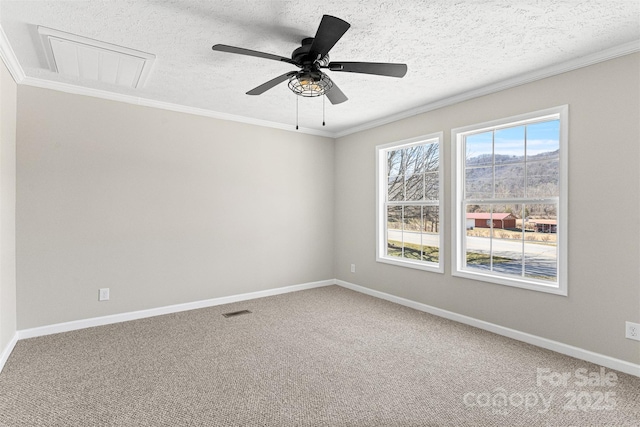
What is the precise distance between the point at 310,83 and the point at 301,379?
2205 mm

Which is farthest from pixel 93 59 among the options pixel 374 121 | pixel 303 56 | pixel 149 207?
pixel 374 121

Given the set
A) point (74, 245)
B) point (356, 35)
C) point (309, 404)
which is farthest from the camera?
point (74, 245)

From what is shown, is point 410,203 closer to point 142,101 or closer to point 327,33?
point 327,33

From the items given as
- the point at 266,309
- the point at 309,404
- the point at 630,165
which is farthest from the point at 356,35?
the point at 266,309

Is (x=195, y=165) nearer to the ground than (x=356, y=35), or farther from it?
nearer to the ground

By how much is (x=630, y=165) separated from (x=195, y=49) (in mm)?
3528

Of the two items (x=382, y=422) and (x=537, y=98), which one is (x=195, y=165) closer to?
(x=382, y=422)

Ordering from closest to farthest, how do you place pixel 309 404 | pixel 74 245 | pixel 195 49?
pixel 309 404 → pixel 195 49 → pixel 74 245

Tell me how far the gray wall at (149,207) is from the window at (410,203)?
1.14 meters

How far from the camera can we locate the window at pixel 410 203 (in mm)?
4176

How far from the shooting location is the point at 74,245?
346 centimetres

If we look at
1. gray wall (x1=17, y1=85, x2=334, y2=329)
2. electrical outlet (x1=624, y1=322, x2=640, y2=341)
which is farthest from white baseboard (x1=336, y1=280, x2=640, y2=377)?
gray wall (x1=17, y1=85, x2=334, y2=329)

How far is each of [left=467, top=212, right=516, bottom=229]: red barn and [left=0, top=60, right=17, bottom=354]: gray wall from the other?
14.5 feet

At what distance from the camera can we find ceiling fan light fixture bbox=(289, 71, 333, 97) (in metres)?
2.43
